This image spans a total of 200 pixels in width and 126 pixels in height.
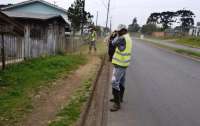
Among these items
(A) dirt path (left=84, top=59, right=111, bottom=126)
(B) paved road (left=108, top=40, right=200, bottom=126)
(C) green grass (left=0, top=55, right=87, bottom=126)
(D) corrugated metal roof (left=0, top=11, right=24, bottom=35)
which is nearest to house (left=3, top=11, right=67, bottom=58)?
(D) corrugated metal roof (left=0, top=11, right=24, bottom=35)

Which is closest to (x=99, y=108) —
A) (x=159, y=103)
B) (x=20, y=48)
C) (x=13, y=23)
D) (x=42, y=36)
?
(x=159, y=103)

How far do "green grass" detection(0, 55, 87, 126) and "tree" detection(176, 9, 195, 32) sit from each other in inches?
3893

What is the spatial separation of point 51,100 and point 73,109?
1.14 metres

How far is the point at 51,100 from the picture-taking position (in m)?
7.75

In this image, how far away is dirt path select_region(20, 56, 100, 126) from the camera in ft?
20.1

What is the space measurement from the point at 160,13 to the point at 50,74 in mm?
113265

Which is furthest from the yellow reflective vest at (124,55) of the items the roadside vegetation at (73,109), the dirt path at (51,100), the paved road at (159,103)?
the dirt path at (51,100)

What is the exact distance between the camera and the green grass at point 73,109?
5.87 m

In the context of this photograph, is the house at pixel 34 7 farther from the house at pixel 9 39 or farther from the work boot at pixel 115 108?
the work boot at pixel 115 108

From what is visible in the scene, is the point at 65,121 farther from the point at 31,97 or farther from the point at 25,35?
the point at 25,35

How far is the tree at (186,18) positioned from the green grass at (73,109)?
10382 centimetres

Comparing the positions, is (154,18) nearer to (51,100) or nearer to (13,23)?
(13,23)

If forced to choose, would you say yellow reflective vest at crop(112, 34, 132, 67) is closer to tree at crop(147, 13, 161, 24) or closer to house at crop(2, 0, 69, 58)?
house at crop(2, 0, 69, 58)

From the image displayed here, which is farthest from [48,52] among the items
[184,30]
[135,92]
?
[184,30]
